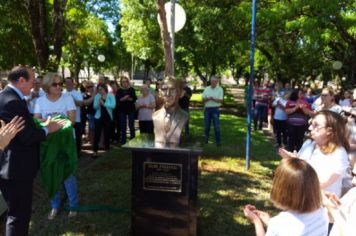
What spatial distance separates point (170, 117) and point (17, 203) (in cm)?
200

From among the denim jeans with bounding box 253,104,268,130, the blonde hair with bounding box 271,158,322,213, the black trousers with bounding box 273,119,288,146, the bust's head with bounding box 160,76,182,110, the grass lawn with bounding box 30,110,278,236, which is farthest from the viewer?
the denim jeans with bounding box 253,104,268,130

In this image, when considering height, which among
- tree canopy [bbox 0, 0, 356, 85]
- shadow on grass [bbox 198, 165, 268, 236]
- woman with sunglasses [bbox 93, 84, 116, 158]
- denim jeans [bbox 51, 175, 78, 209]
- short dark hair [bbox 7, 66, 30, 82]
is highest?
tree canopy [bbox 0, 0, 356, 85]

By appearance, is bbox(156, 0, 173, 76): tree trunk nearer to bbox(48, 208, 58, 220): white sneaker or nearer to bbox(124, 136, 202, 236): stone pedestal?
bbox(124, 136, 202, 236): stone pedestal

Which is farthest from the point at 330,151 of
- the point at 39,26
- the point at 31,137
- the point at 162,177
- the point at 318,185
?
the point at 39,26

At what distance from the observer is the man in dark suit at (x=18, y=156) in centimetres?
373

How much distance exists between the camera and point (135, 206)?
468 cm

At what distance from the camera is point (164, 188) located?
453 cm

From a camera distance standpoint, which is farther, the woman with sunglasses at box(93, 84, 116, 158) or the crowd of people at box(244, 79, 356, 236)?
the woman with sunglasses at box(93, 84, 116, 158)

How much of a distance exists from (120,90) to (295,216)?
8.19 m

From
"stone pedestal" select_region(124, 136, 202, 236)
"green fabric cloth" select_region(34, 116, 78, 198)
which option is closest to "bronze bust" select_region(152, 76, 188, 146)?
"stone pedestal" select_region(124, 136, 202, 236)

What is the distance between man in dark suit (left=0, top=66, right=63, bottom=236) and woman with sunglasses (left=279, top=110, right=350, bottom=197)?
2.47 meters

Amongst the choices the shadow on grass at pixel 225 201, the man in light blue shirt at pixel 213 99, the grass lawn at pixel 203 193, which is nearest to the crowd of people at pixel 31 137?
the grass lawn at pixel 203 193

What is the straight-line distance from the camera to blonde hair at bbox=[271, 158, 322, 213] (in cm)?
232

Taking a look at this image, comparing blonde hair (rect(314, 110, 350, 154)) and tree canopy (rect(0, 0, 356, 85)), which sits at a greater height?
tree canopy (rect(0, 0, 356, 85))
